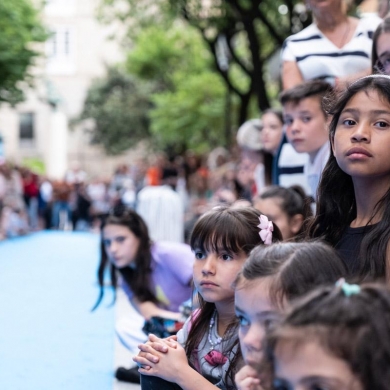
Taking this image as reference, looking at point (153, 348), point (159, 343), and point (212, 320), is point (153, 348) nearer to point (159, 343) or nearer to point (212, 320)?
point (159, 343)

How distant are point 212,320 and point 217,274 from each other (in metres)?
0.21

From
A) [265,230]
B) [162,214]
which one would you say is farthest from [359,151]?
[162,214]

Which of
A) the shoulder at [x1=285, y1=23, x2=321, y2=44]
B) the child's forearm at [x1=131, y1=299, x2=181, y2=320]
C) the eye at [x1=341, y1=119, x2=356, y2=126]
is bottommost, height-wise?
the child's forearm at [x1=131, y1=299, x2=181, y2=320]

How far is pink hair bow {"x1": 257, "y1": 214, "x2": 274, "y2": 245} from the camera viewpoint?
9.95 feet

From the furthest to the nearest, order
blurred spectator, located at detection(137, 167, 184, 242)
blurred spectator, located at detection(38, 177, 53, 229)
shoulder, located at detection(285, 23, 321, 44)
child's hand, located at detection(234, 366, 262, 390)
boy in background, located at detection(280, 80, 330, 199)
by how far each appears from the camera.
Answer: blurred spectator, located at detection(38, 177, 53, 229) → blurred spectator, located at detection(137, 167, 184, 242) → shoulder, located at detection(285, 23, 321, 44) → boy in background, located at detection(280, 80, 330, 199) → child's hand, located at detection(234, 366, 262, 390)

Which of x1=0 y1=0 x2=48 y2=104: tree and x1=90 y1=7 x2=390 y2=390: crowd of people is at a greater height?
x1=0 y1=0 x2=48 y2=104: tree

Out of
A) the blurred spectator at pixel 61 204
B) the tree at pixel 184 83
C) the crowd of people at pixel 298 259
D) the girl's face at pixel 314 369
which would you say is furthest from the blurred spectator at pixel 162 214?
the tree at pixel 184 83

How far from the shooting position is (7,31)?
17641mm

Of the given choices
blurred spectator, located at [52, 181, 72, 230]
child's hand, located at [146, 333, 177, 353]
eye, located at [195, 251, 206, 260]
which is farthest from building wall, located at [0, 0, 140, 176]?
child's hand, located at [146, 333, 177, 353]

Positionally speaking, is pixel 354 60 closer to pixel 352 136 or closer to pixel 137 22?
pixel 352 136

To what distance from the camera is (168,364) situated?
2.92 m

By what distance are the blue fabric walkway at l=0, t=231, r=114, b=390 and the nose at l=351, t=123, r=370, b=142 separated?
8.25 feet

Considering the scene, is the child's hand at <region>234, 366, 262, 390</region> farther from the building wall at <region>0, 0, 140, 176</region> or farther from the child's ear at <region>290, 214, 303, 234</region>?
the building wall at <region>0, 0, 140, 176</region>

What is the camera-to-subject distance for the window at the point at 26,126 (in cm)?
4725
